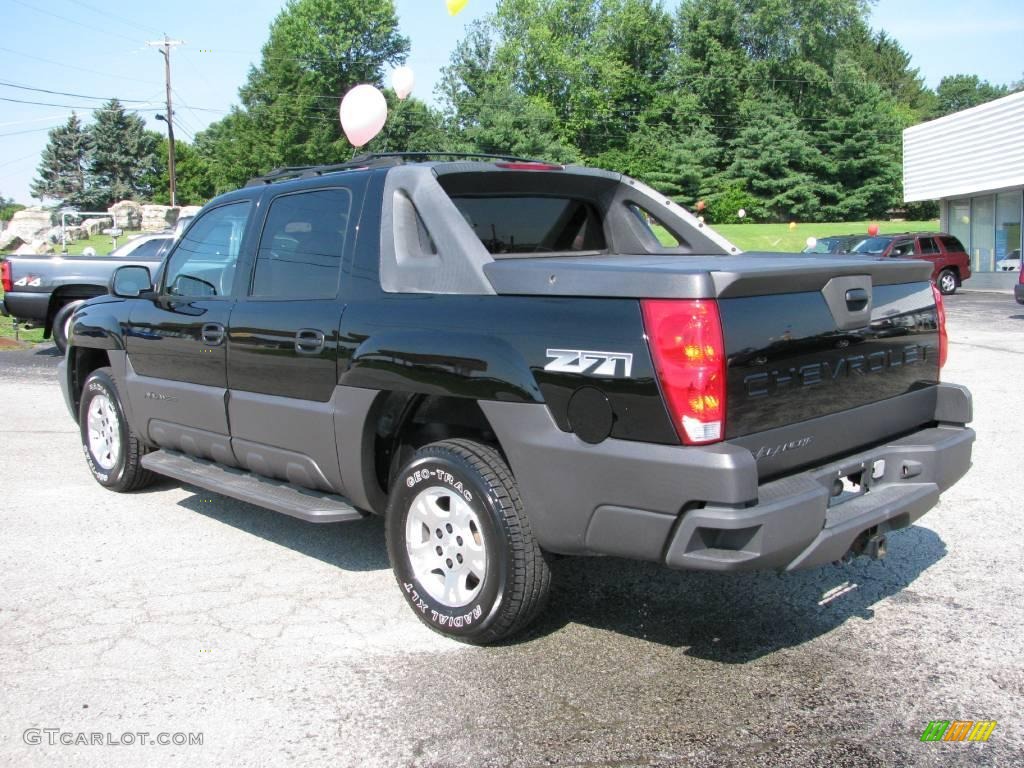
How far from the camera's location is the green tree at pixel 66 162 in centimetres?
9750

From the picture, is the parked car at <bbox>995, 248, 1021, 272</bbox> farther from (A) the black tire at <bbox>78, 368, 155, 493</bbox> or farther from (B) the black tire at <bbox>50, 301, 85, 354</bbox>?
(A) the black tire at <bbox>78, 368, 155, 493</bbox>

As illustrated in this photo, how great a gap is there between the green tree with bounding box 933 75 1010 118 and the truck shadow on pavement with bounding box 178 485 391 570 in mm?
107002

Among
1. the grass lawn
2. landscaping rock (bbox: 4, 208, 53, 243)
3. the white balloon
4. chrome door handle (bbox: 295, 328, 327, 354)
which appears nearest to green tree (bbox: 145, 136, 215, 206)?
landscaping rock (bbox: 4, 208, 53, 243)

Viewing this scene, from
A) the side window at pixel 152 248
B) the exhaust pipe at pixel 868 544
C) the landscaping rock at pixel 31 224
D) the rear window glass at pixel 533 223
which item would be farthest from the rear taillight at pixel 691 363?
the landscaping rock at pixel 31 224

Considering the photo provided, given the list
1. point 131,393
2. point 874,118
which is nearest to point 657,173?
point 874,118

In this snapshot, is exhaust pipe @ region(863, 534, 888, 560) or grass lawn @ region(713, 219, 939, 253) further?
grass lawn @ region(713, 219, 939, 253)

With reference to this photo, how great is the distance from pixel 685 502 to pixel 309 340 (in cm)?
207

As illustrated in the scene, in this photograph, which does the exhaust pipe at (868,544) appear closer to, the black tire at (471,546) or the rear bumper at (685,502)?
the rear bumper at (685,502)

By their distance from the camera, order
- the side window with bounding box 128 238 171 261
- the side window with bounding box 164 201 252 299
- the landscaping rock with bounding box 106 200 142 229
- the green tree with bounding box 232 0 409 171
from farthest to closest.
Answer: the green tree with bounding box 232 0 409 171 < the landscaping rock with bounding box 106 200 142 229 < the side window with bounding box 128 238 171 261 < the side window with bounding box 164 201 252 299

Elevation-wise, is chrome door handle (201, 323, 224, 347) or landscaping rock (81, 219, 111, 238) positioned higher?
landscaping rock (81, 219, 111, 238)

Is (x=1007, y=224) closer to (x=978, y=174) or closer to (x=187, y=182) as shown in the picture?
(x=978, y=174)

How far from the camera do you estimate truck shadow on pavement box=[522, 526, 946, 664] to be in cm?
400

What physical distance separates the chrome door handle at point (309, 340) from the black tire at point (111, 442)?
7.05 feet

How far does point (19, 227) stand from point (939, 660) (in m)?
Result: 49.9
